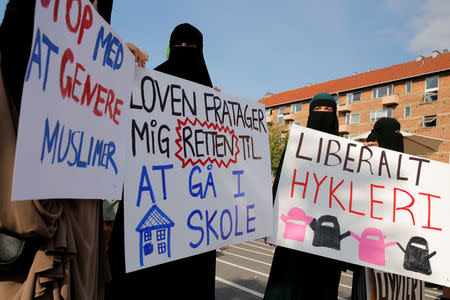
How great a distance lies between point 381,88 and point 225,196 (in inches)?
1627

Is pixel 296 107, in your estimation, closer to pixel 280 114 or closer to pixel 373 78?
Answer: pixel 280 114

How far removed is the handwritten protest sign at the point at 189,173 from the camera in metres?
1.65

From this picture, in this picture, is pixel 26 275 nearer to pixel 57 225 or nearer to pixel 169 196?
pixel 57 225

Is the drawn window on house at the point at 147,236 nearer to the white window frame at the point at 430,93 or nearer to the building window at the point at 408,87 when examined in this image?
the white window frame at the point at 430,93

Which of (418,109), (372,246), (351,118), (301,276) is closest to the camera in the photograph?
(372,246)

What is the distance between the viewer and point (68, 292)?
1.18 metres

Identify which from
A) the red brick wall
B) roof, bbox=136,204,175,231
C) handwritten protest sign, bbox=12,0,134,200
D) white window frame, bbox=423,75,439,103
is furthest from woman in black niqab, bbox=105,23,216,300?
white window frame, bbox=423,75,439,103

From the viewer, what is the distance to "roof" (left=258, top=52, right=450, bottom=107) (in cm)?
3472

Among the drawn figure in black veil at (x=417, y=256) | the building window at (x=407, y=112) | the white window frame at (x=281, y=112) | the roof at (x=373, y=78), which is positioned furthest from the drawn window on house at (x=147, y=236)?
the white window frame at (x=281, y=112)

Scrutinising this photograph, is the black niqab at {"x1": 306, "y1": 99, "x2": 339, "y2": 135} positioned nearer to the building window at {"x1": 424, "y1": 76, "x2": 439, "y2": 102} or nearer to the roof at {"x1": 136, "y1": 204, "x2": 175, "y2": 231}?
the roof at {"x1": 136, "y1": 204, "x2": 175, "y2": 231}

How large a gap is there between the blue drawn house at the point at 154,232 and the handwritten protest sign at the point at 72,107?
25 centimetres

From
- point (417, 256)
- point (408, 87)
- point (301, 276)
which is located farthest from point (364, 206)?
point (408, 87)

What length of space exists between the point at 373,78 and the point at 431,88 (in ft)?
25.7

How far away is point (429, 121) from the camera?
33312 mm
